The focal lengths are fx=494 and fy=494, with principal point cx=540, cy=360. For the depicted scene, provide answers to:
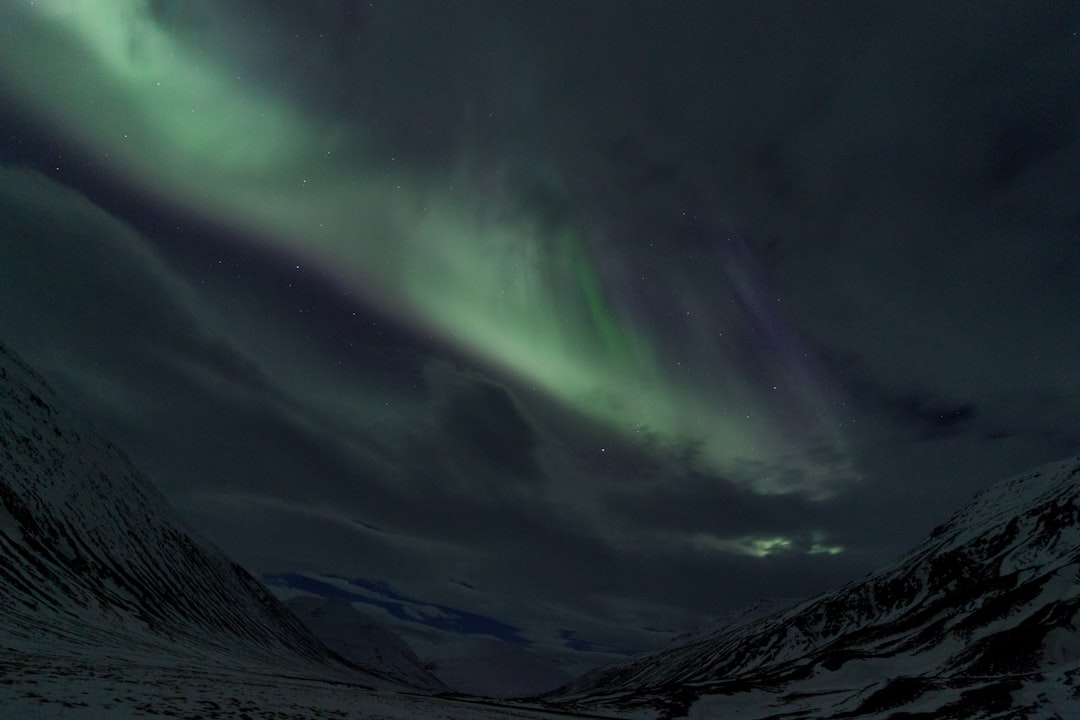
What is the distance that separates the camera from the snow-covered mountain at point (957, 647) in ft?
208

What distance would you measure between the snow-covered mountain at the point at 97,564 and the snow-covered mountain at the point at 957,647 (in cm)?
8578

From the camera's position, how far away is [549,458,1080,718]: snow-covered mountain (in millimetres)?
63281

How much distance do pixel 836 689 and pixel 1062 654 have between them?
3921cm

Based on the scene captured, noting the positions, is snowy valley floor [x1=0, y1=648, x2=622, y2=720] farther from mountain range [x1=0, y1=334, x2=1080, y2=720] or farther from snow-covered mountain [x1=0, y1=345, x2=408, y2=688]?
snow-covered mountain [x1=0, y1=345, x2=408, y2=688]

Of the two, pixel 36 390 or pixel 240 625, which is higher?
pixel 36 390

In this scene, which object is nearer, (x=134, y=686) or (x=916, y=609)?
(x=134, y=686)

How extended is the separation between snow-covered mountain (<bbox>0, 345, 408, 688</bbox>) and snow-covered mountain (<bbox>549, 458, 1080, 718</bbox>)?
8578 centimetres

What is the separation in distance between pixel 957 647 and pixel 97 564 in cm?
20357

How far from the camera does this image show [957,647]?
12094 cm

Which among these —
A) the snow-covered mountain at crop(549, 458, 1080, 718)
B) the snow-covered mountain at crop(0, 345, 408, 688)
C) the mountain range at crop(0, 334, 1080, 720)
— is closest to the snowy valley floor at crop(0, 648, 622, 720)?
the mountain range at crop(0, 334, 1080, 720)

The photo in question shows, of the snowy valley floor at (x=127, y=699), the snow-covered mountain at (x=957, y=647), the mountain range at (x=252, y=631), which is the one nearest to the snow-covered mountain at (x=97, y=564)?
the mountain range at (x=252, y=631)

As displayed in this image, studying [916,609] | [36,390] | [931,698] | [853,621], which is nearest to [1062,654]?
[931,698]

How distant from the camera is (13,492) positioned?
102 m

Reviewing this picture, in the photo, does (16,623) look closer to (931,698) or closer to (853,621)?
(931,698)
